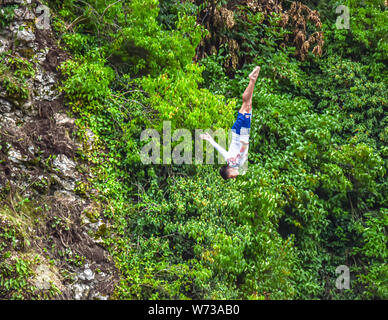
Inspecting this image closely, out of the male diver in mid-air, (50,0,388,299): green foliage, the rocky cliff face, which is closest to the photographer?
the male diver in mid-air

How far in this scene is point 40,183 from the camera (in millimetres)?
5945

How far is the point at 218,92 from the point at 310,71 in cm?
350

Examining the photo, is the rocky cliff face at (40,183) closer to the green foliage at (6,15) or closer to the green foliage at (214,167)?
the green foliage at (6,15)

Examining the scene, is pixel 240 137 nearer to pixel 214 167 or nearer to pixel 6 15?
pixel 214 167

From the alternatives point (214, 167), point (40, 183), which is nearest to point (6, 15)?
point (40, 183)

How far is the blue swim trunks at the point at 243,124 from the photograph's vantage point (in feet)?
15.6

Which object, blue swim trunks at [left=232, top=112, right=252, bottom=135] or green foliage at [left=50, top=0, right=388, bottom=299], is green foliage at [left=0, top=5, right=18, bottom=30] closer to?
green foliage at [left=50, top=0, right=388, bottom=299]

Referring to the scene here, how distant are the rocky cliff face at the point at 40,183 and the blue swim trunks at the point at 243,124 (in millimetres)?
2709

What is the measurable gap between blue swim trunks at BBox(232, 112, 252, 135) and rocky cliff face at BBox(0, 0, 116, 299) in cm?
271

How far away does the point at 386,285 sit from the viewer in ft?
27.1

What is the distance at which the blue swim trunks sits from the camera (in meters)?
4.76

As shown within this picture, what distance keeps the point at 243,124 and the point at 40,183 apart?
3216mm

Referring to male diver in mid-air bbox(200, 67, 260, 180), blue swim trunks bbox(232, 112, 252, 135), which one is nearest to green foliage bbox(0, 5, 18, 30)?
male diver in mid-air bbox(200, 67, 260, 180)

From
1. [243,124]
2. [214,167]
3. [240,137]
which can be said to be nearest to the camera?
[243,124]
